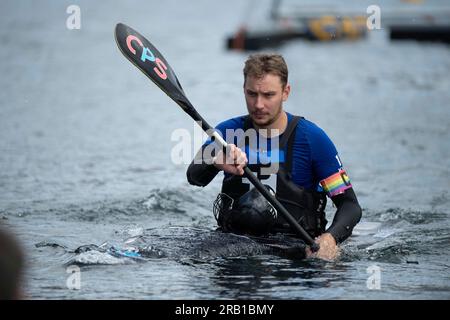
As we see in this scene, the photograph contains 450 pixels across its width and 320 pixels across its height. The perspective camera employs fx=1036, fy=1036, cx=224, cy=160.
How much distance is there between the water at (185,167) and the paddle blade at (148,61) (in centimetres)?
97

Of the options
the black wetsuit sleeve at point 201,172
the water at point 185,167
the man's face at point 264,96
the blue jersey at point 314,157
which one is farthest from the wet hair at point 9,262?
the blue jersey at point 314,157

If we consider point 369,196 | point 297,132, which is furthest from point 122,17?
point 297,132

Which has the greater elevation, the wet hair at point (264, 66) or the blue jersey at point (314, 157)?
the wet hair at point (264, 66)

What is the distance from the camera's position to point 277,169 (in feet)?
22.6

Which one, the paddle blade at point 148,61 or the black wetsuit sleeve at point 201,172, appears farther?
the paddle blade at point 148,61

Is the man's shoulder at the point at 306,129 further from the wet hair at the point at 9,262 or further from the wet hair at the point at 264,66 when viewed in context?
the wet hair at the point at 9,262

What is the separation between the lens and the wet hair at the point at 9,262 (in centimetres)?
311

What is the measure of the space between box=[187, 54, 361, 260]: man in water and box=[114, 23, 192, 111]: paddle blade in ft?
1.26

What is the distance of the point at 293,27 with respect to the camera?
98.7 feet

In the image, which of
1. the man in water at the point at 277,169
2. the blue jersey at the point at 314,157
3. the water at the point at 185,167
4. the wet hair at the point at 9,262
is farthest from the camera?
the blue jersey at the point at 314,157

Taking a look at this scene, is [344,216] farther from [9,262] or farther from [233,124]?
[9,262]

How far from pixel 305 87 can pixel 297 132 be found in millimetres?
14863

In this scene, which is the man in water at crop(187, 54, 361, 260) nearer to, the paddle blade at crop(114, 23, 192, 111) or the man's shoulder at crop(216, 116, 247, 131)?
the man's shoulder at crop(216, 116, 247, 131)

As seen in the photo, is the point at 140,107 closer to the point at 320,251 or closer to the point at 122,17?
the point at 320,251
